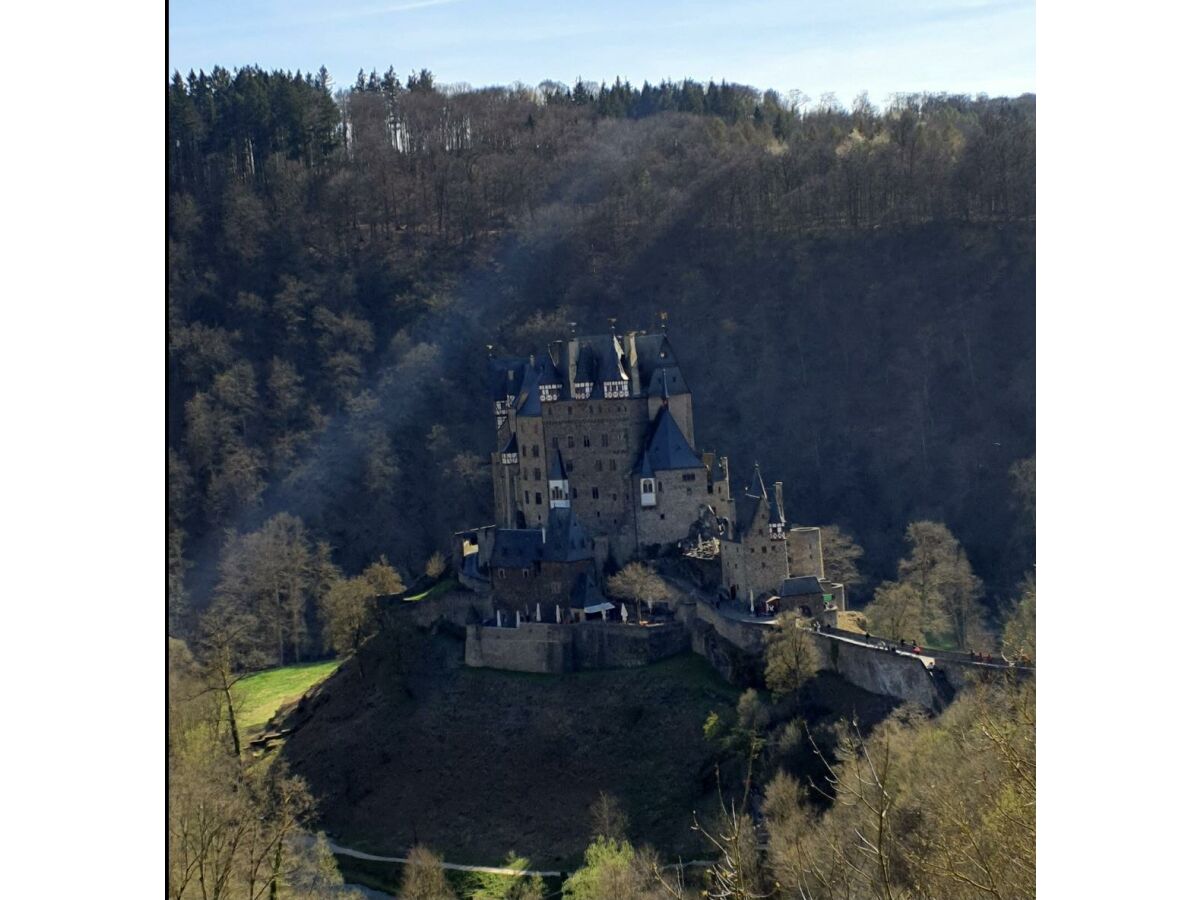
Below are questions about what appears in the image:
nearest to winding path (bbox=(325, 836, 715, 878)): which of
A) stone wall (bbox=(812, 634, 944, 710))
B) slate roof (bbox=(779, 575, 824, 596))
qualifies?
stone wall (bbox=(812, 634, 944, 710))

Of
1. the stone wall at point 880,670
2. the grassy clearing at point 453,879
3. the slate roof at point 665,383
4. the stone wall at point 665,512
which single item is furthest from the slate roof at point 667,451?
the grassy clearing at point 453,879

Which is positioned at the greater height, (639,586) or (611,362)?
(611,362)

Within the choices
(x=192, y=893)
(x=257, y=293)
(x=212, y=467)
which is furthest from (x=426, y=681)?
(x=257, y=293)

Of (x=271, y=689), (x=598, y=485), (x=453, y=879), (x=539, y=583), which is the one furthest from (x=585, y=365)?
(x=453, y=879)

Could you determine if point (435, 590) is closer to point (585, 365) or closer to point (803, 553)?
point (585, 365)

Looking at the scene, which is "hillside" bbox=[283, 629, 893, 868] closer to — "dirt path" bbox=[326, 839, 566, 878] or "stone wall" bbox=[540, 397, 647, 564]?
"dirt path" bbox=[326, 839, 566, 878]

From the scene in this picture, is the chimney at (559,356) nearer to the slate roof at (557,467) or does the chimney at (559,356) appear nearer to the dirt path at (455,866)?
the slate roof at (557,467)
